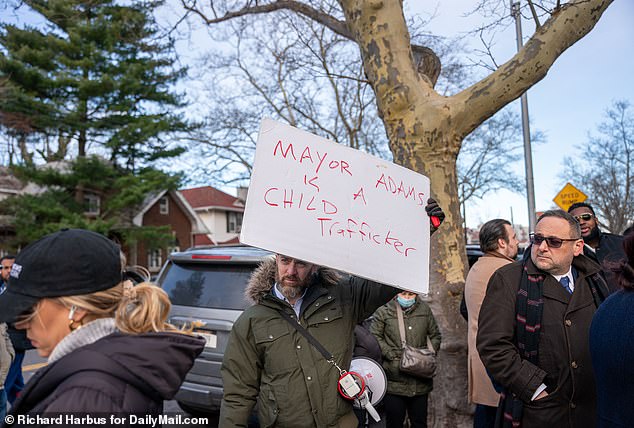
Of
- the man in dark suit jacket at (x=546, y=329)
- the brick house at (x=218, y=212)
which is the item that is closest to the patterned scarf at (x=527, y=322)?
the man in dark suit jacket at (x=546, y=329)

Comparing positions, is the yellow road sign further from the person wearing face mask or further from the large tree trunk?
the person wearing face mask

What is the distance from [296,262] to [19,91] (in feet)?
82.9

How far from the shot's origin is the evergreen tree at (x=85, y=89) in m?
23.3

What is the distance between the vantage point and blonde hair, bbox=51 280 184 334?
5.27ft

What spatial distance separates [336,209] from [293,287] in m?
0.60

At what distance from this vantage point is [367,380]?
110 inches

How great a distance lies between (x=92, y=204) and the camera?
25594mm

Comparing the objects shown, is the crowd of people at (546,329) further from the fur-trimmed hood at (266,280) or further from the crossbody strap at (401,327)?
the crossbody strap at (401,327)

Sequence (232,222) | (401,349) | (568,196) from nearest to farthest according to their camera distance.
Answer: (401,349)
(568,196)
(232,222)

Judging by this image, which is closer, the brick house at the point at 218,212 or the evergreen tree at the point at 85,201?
the evergreen tree at the point at 85,201

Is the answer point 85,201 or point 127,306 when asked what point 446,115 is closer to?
point 127,306

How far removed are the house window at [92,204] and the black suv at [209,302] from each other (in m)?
22.9

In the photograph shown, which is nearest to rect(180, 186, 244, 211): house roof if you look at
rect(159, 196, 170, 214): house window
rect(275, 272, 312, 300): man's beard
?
rect(159, 196, 170, 214): house window

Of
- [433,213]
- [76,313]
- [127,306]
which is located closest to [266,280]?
[433,213]
